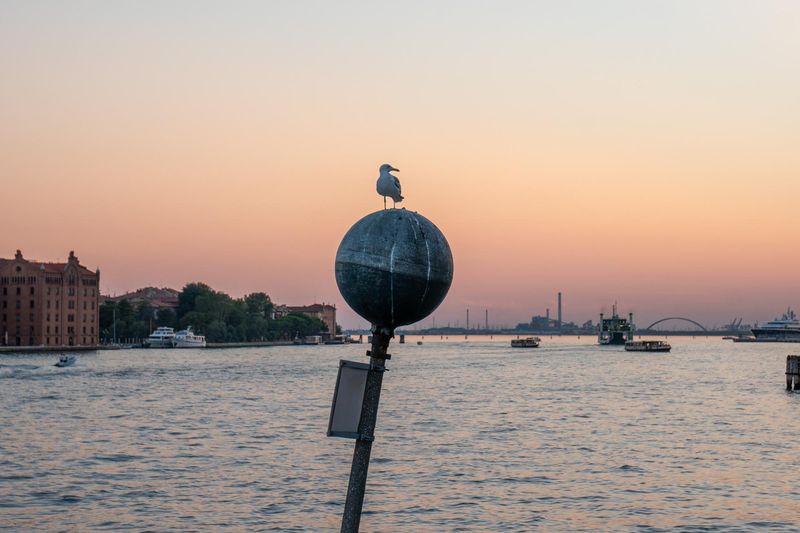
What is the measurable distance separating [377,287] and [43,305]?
188243 mm

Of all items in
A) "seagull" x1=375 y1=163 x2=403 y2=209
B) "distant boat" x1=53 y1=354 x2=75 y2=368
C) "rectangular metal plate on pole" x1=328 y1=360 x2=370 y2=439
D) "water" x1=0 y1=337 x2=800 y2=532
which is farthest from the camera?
"distant boat" x1=53 y1=354 x2=75 y2=368

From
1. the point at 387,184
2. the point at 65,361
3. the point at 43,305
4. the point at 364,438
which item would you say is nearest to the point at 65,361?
the point at 65,361

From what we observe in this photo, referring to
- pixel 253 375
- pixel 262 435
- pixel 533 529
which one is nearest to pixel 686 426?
pixel 262 435

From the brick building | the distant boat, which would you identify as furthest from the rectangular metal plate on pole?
the brick building

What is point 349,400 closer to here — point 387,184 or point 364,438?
point 364,438

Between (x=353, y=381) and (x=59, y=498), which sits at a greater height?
(x=353, y=381)

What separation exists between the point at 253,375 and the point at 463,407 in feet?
164

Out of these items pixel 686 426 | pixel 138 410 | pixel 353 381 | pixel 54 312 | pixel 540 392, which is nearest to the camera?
pixel 353 381

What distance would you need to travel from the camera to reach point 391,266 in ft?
27.2

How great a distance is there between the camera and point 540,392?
263ft

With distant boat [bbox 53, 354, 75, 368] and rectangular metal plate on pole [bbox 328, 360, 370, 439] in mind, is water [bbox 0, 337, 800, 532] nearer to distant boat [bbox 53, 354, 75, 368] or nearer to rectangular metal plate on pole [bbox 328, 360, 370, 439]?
rectangular metal plate on pole [bbox 328, 360, 370, 439]

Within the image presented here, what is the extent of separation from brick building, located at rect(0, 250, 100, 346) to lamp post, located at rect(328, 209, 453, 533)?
605 feet

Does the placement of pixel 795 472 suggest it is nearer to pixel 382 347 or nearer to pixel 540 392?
pixel 382 347

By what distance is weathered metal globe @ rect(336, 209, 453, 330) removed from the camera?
832 centimetres
